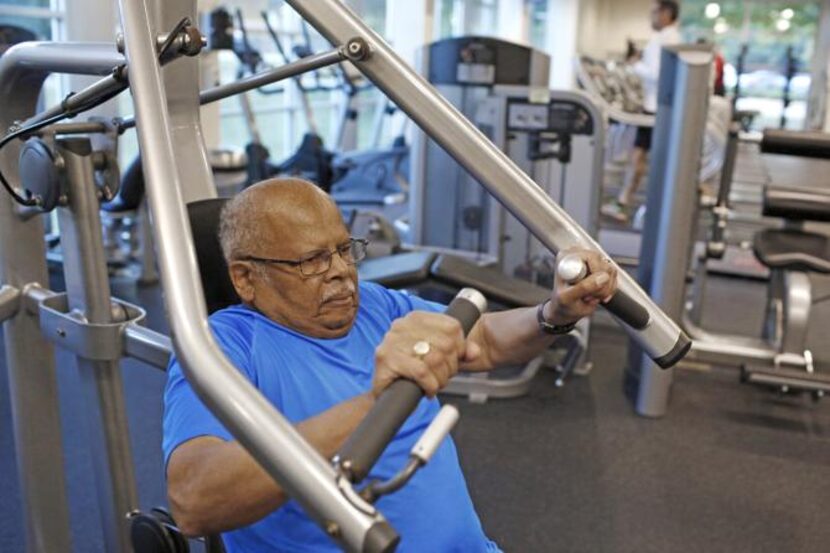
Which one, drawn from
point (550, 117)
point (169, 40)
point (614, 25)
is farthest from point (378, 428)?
point (614, 25)

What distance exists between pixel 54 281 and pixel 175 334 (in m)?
3.86

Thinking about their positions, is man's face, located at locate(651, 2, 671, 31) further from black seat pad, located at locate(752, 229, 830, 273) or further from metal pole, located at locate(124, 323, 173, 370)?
metal pole, located at locate(124, 323, 173, 370)

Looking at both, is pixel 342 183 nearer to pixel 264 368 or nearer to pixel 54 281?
pixel 54 281

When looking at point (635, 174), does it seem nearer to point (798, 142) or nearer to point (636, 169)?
point (636, 169)

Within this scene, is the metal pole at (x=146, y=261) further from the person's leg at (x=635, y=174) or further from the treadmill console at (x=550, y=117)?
the person's leg at (x=635, y=174)

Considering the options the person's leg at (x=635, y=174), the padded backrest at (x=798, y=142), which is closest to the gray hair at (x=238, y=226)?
the padded backrest at (x=798, y=142)

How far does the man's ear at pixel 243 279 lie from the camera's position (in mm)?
1284

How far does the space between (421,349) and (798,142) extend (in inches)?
122

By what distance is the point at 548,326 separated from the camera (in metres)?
1.32

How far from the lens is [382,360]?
2.63 feet

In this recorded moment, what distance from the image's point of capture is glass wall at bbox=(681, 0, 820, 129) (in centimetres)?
1453

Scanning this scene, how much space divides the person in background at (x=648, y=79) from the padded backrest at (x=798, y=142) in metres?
2.48

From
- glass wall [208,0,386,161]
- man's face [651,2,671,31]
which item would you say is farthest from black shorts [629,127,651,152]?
glass wall [208,0,386,161]

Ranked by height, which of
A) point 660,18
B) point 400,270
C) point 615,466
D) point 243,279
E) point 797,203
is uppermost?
point 660,18
